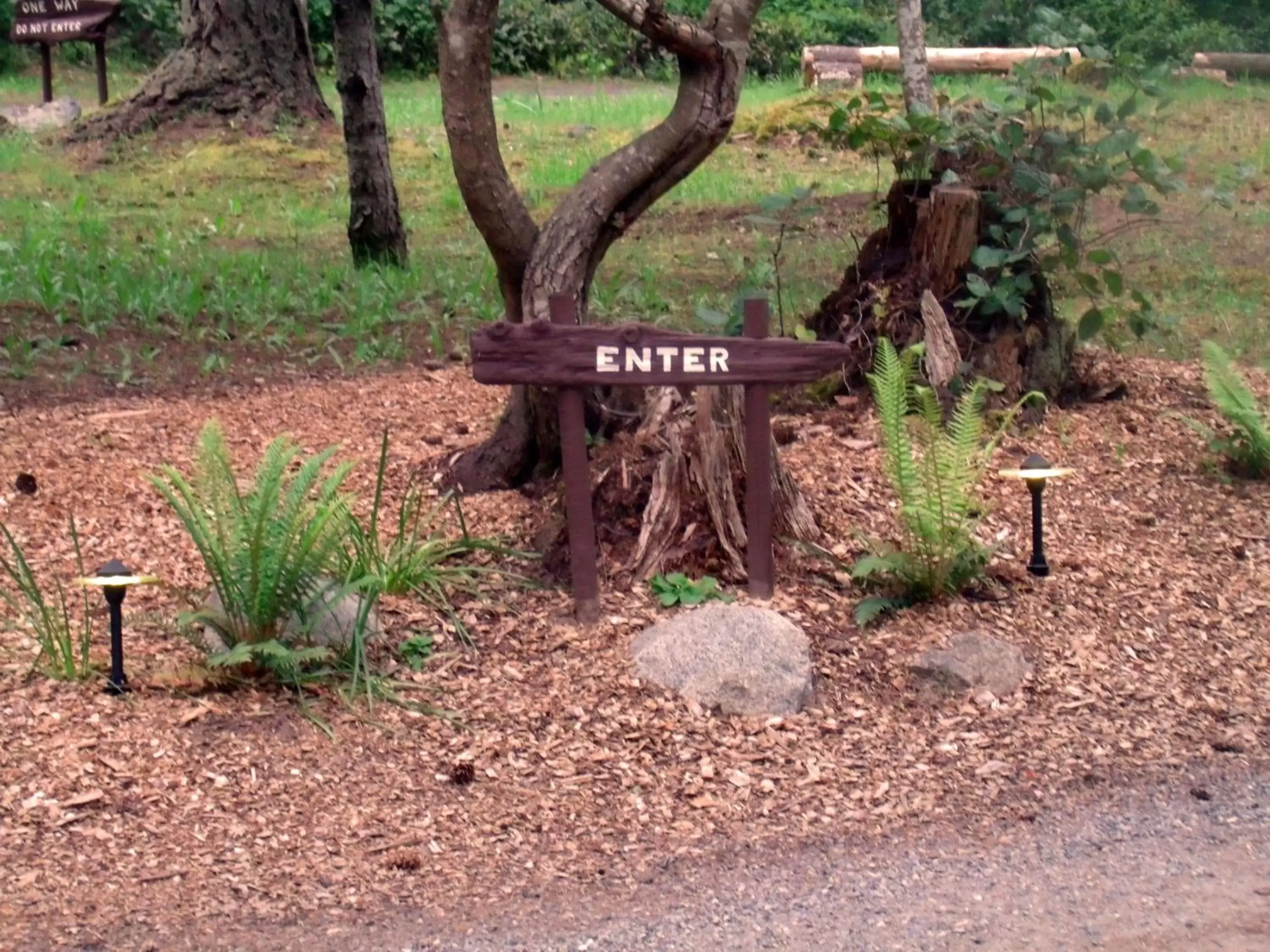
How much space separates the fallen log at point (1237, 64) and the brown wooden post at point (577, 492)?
16723 mm

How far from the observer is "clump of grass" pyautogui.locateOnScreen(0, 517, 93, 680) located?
15.3 ft

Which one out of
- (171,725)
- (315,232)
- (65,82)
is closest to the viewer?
(171,725)

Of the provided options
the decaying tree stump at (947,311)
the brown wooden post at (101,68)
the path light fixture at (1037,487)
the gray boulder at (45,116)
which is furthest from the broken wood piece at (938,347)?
the brown wooden post at (101,68)

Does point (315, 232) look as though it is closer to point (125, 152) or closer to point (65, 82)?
point (125, 152)

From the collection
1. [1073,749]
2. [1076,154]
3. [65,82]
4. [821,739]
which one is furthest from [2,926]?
[65,82]

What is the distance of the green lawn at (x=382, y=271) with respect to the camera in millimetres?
8555

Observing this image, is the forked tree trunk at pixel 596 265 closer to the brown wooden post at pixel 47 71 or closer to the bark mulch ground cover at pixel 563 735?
the bark mulch ground cover at pixel 563 735

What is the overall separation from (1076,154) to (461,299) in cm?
379

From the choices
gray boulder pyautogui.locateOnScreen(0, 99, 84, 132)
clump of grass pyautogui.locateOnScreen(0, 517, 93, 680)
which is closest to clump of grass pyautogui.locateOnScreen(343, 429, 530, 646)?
clump of grass pyautogui.locateOnScreen(0, 517, 93, 680)

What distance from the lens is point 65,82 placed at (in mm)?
24422

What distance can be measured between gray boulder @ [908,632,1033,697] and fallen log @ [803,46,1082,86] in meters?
16.6

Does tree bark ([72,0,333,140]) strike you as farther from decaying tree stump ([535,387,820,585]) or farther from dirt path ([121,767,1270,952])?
dirt path ([121,767,1270,952])

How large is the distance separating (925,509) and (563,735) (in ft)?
4.61

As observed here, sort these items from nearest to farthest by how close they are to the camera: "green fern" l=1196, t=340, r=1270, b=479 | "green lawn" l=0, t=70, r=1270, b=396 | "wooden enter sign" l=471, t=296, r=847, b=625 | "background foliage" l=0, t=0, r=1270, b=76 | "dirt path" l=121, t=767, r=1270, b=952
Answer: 1. "dirt path" l=121, t=767, r=1270, b=952
2. "wooden enter sign" l=471, t=296, r=847, b=625
3. "green fern" l=1196, t=340, r=1270, b=479
4. "green lawn" l=0, t=70, r=1270, b=396
5. "background foliage" l=0, t=0, r=1270, b=76
